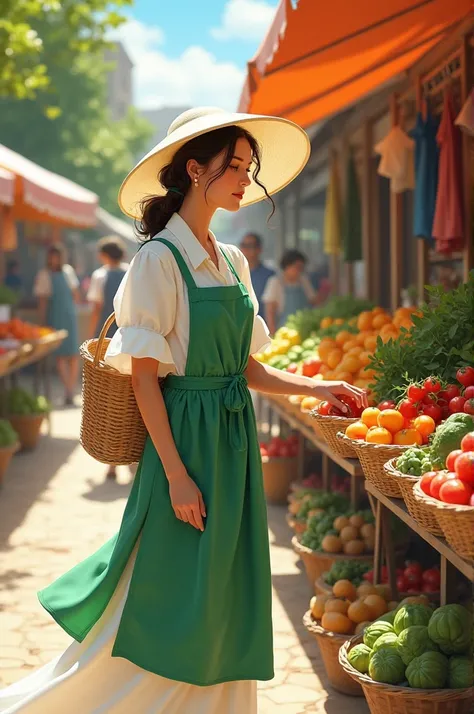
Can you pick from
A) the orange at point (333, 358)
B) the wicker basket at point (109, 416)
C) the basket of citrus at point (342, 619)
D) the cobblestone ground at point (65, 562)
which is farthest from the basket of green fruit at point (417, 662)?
the orange at point (333, 358)

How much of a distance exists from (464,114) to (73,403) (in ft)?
29.8

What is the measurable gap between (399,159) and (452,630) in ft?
14.0

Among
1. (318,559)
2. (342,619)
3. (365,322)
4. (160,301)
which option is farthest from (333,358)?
(160,301)

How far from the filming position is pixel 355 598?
13.6ft

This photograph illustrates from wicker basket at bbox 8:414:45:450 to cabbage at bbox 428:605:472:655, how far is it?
6.57 metres

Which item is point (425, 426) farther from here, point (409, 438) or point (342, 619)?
point (342, 619)

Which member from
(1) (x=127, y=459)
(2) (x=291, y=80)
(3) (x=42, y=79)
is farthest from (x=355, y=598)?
(3) (x=42, y=79)

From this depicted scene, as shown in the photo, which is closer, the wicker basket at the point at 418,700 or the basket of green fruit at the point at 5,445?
the wicker basket at the point at 418,700

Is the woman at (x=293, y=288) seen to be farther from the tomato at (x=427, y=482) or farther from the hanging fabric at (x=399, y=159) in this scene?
the tomato at (x=427, y=482)

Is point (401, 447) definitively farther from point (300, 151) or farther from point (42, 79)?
point (42, 79)

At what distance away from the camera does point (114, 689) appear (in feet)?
9.52

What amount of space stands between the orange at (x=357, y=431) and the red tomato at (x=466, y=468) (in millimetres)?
858

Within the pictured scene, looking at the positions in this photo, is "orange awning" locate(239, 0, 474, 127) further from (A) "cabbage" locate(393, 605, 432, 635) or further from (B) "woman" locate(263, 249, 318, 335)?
(B) "woman" locate(263, 249, 318, 335)

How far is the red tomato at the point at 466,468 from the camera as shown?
7.91ft
